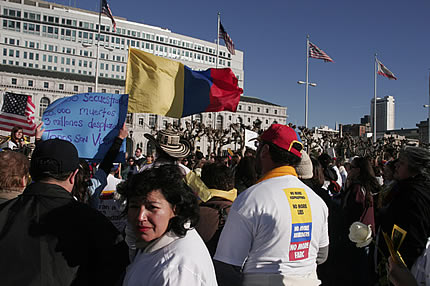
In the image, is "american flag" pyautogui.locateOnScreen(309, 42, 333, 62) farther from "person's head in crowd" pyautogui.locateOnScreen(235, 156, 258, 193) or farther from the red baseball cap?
the red baseball cap

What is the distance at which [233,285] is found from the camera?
238 centimetres

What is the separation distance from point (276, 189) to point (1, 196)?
1931 mm

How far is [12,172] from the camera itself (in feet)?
8.68

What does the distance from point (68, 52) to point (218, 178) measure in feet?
325

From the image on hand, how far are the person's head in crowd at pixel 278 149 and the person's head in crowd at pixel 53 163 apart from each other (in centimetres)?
131

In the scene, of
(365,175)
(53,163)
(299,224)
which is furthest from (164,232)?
(365,175)

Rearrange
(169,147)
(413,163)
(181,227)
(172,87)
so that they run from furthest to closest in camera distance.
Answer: (172,87), (169,147), (413,163), (181,227)

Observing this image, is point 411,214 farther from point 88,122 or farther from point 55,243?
point 88,122

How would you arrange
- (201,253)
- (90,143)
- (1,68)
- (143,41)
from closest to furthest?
1. (201,253)
2. (90,143)
3. (1,68)
4. (143,41)

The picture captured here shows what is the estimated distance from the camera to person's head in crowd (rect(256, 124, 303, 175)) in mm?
2604

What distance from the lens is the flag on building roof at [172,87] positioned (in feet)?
18.1

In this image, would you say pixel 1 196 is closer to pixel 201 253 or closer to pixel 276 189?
pixel 201 253

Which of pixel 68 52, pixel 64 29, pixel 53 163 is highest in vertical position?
pixel 64 29

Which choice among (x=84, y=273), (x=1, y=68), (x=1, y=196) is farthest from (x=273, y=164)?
(x=1, y=68)
